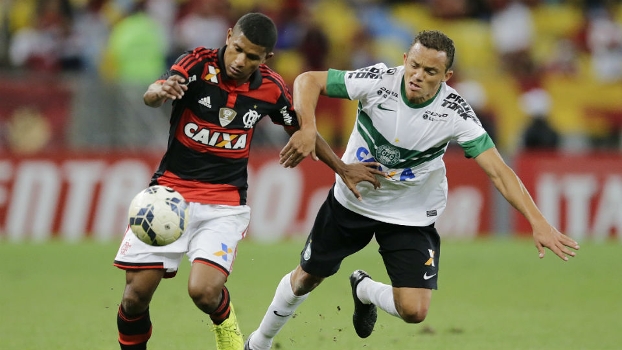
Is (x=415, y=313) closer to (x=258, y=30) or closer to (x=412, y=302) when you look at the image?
(x=412, y=302)

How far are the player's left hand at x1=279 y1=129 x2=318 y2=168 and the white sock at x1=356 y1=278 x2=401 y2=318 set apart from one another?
130cm

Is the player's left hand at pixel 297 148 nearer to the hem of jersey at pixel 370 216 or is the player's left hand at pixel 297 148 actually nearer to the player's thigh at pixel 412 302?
the hem of jersey at pixel 370 216

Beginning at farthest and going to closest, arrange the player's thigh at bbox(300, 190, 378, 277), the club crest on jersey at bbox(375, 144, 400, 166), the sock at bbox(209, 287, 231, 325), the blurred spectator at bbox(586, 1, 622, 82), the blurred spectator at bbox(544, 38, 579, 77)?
the blurred spectator at bbox(586, 1, 622, 82), the blurred spectator at bbox(544, 38, 579, 77), the player's thigh at bbox(300, 190, 378, 277), the club crest on jersey at bbox(375, 144, 400, 166), the sock at bbox(209, 287, 231, 325)

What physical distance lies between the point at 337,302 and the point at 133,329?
11.8ft

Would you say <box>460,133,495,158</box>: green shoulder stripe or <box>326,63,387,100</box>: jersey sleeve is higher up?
<box>326,63,387,100</box>: jersey sleeve

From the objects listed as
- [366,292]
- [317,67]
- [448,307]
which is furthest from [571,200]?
[366,292]

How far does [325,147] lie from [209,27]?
31.2 ft

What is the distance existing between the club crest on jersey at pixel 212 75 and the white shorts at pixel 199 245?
2.62 ft

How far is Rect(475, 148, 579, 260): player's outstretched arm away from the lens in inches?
245

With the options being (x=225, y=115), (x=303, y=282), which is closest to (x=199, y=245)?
(x=225, y=115)

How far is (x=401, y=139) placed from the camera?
700cm

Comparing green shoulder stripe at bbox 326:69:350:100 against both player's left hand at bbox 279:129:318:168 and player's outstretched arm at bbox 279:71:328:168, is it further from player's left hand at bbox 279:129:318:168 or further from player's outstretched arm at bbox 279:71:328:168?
player's left hand at bbox 279:129:318:168

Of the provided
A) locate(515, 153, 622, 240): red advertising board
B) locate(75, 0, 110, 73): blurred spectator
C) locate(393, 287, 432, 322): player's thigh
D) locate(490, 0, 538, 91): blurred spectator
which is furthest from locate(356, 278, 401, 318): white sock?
locate(490, 0, 538, 91): blurred spectator

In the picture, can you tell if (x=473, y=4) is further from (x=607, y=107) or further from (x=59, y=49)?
(x=59, y=49)
